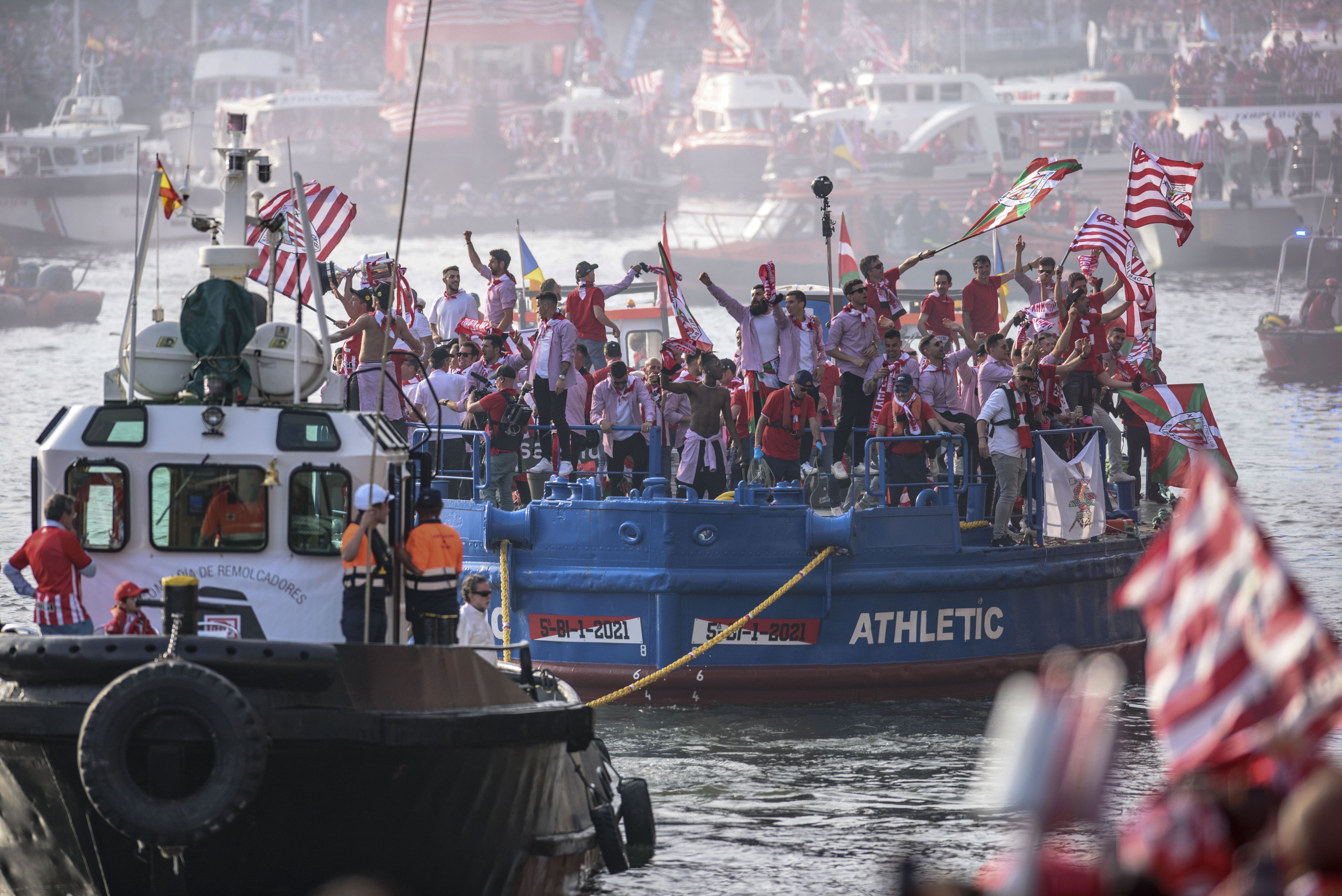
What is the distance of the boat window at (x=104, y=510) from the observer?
32.3 feet

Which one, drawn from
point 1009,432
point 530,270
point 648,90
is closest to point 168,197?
point 1009,432

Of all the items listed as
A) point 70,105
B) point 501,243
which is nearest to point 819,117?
point 501,243

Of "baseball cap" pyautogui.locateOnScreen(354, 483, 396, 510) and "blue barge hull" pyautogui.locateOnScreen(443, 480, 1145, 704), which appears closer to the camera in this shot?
"baseball cap" pyautogui.locateOnScreen(354, 483, 396, 510)

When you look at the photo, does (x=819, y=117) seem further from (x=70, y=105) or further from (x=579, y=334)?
(x=579, y=334)

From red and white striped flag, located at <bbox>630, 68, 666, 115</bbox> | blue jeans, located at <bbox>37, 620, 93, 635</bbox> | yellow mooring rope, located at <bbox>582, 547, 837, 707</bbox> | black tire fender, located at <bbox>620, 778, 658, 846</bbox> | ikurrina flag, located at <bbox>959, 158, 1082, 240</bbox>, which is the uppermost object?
red and white striped flag, located at <bbox>630, 68, 666, 115</bbox>

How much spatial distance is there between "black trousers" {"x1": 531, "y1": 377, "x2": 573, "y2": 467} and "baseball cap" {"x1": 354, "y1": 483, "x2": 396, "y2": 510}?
691 centimetres

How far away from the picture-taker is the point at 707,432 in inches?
627

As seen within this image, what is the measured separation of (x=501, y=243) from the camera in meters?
89.8

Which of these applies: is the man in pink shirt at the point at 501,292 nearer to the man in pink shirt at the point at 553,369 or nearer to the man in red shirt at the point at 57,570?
the man in pink shirt at the point at 553,369

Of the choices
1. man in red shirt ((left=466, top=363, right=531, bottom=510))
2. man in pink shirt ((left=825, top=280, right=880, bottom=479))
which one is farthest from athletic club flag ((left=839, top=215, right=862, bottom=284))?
man in red shirt ((left=466, top=363, right=531, bottom=510))

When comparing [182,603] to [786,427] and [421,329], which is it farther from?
[421,329]

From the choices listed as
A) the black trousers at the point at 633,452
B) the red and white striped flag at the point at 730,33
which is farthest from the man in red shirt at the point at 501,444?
the red and white striped flag at the point at 730,33

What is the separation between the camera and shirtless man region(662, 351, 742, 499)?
51.9ft

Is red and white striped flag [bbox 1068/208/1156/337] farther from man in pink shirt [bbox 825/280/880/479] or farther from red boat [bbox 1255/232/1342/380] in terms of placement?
red boat [bbox 1255/232/1342/380]
